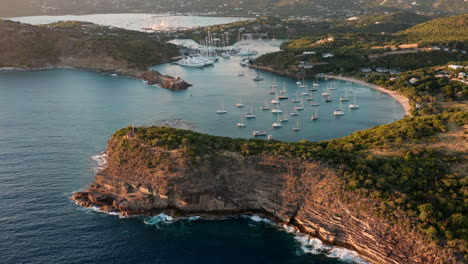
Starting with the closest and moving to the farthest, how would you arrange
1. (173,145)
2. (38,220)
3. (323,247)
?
(323,247) → (38,220) → (173,145)

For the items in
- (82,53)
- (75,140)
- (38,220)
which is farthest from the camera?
(82,53)

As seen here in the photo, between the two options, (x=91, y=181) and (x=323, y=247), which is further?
(x=91, y=181)

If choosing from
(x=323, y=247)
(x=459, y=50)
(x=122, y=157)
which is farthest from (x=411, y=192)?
(x=459, y=50)

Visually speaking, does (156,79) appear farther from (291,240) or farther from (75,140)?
(291,240)

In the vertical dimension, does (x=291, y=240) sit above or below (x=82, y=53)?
below

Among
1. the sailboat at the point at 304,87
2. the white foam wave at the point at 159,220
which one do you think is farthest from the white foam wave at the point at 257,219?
the sailboat at the point at 304,87

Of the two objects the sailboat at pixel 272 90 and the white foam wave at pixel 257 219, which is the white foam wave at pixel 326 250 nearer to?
the white foam wave at pixel 257 219

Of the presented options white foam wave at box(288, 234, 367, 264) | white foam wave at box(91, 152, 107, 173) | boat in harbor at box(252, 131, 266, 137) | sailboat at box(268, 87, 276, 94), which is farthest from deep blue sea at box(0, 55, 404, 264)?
sailboat at box(268, 87, 276, 94)
